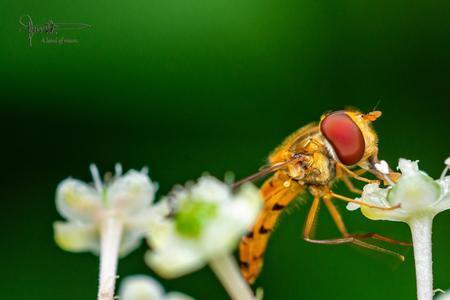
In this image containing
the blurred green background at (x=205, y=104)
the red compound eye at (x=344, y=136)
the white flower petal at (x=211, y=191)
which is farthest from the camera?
the blurred green background at (x=205, y=104)

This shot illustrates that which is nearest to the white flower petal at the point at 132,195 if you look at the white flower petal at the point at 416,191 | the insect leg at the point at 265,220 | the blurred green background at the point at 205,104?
the white flower petal at the point at 416,191

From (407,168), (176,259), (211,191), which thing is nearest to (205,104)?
(407,168)

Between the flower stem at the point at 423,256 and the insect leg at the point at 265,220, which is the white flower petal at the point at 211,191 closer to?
the flower stem at the point at 423,256

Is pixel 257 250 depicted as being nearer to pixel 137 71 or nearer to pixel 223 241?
pixel 137 71

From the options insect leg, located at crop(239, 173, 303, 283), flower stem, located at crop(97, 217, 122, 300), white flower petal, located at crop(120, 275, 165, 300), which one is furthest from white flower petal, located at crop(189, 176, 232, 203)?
insect leg, located at crop(239, 173, 303, 283)

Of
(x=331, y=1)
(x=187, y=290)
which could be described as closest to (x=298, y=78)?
(x=331, y=1)
